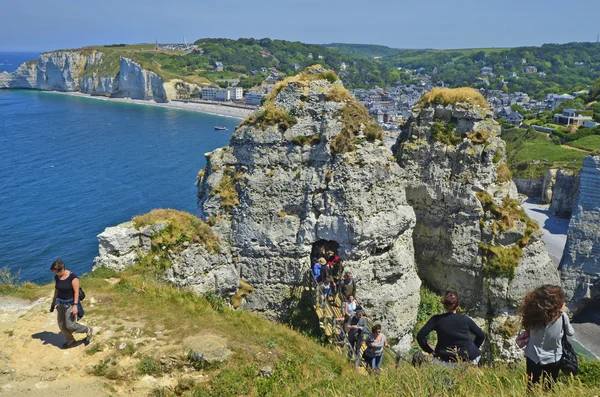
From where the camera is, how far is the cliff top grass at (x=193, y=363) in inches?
348

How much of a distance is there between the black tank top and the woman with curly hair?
33.9 feet

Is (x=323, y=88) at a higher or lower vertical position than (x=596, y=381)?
higher

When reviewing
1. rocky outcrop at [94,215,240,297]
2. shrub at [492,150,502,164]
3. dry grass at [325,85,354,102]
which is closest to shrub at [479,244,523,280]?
shrub at [492,150,502,164]

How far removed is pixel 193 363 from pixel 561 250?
5013cm

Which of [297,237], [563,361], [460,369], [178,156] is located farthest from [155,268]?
[178,156]

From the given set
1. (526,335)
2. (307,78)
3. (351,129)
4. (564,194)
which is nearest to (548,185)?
(564,194)

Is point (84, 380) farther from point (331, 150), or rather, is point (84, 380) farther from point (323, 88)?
point (323, 88)

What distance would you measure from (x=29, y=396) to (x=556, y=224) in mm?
63120

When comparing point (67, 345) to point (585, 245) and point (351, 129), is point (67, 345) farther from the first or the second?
point (585, 245)

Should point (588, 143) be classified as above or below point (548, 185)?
above

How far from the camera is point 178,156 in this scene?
9069 centimetres

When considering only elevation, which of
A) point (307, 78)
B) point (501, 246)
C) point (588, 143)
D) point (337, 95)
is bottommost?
point (501, 246)

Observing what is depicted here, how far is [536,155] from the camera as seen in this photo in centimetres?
8338

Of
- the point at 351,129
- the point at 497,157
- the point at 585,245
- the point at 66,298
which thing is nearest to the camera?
the point at 66,298
